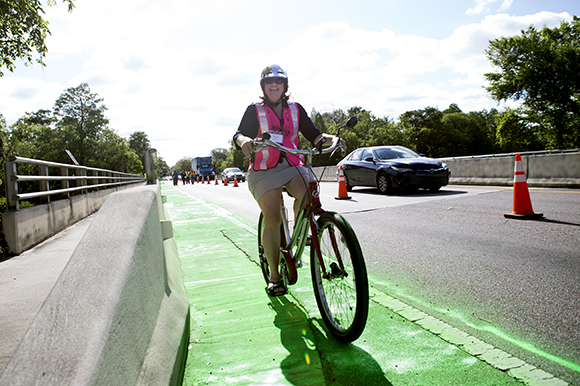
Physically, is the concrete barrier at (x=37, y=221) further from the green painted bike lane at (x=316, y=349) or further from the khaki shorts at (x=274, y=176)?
the khaki shorts at (x=274, y=176)

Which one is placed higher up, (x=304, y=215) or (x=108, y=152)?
(x=108, y=152)

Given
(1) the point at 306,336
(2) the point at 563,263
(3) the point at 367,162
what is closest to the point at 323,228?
(1) the point at 306,336

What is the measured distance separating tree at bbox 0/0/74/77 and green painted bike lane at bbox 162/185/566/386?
9631 mm

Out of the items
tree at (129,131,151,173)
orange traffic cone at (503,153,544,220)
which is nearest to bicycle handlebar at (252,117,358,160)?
orange traffic cone at (503,153,544,220)

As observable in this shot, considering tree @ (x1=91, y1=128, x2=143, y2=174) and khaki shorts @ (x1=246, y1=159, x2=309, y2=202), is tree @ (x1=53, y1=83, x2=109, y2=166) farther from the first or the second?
khaki shorts @ (x1=246, y1=159, x2=309, y2=202)

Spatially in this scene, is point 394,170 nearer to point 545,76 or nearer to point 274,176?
point 274,176

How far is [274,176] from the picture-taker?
329 cm

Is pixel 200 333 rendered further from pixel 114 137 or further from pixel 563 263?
pixel 114 137

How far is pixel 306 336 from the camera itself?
2832mm

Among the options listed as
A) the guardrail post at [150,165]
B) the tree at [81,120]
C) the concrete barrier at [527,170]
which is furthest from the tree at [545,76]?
the tree at [81,120]

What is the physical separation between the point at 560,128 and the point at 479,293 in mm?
41373

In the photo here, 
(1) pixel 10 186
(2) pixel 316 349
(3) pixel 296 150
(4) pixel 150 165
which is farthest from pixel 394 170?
(2) pixel 316 349

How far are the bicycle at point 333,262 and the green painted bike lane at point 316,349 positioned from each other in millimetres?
179

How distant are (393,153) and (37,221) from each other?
412 inches
